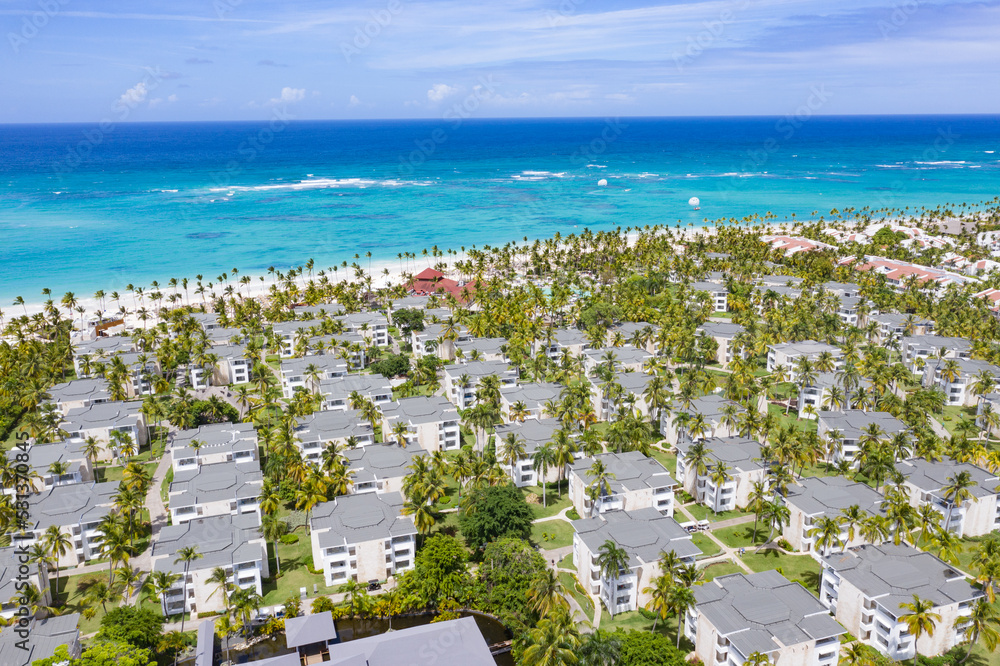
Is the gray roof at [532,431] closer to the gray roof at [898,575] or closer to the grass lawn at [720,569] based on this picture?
the grass lawn at [720,569]

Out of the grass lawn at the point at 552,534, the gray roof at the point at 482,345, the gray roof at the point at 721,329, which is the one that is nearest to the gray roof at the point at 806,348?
the gray roof at the point at 721,329

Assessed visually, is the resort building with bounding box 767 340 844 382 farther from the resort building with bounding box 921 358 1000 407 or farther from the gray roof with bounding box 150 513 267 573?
the gray roof with bounding box 150 513 267 573

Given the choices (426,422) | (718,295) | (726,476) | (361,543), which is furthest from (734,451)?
(718,295)

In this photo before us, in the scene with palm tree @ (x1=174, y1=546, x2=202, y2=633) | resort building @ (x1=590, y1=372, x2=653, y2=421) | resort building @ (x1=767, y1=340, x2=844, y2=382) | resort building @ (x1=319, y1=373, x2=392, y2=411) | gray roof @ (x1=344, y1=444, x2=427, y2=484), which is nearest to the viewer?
palm tree @ (x1=174, y1=546, x2=202, y2=633)

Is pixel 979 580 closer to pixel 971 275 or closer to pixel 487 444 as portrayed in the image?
pixel 487 444

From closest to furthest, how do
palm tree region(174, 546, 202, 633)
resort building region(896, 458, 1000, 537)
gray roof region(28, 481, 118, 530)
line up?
palm tree region(174, 546, 202, 633) < gray roof region(28, 481, 118, 530) < resort building region(896, 458, 1000, 537)

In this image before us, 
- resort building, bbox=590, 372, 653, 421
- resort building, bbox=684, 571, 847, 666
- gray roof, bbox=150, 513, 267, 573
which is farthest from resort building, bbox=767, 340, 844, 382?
gray roof, bbox=150, 513, 267, 573
